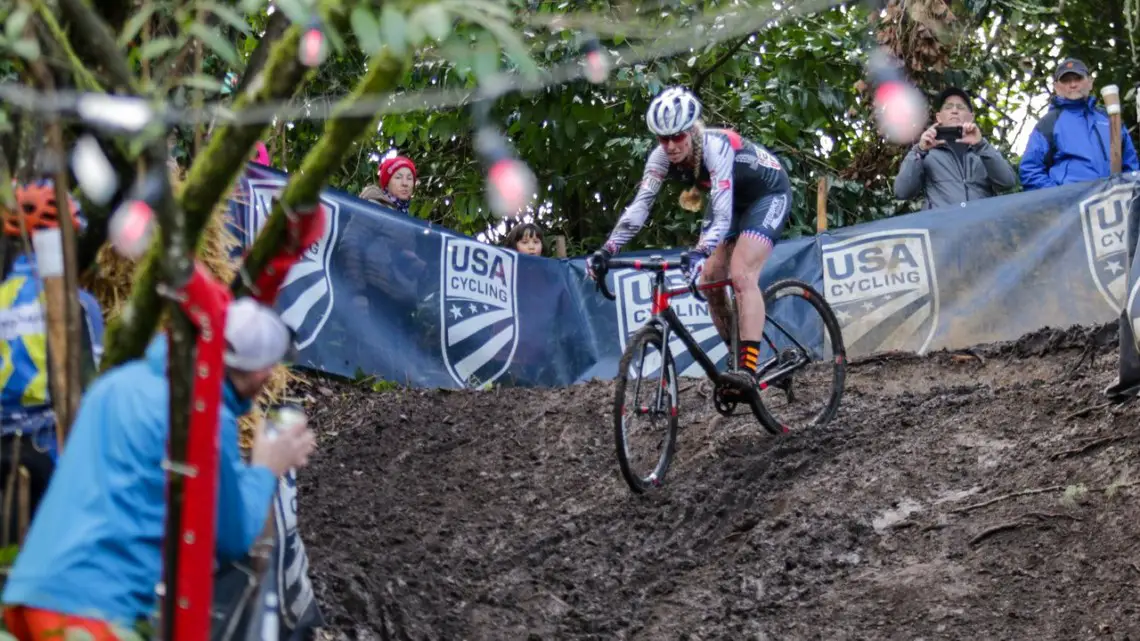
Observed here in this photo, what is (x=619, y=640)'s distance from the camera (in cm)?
686

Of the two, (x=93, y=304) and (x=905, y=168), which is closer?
(x=93, y=304)

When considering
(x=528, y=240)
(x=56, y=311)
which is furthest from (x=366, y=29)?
(x=528, y=240)

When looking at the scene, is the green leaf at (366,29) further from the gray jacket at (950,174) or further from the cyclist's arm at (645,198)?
the gray jacket at (950,174)

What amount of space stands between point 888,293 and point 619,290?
2.13 m

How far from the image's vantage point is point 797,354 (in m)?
8.98

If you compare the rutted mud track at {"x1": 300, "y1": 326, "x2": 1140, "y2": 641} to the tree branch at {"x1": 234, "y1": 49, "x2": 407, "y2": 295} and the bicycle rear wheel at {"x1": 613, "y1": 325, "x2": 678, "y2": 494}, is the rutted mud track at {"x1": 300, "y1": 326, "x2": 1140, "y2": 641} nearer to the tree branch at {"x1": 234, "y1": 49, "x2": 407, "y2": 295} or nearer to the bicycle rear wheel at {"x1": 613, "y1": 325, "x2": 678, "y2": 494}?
the bicycle rear wheel at {"x1": 613, "y1": 325, "x2": 678, "y2": 494}

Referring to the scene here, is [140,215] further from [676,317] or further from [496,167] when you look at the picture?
[496,167]

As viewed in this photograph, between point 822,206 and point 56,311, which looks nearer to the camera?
point 56,311

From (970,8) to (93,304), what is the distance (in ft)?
33.2

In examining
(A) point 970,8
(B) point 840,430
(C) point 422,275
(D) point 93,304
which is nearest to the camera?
(D) point 93,304

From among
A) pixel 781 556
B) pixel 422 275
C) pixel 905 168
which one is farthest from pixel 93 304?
pixel 905 168

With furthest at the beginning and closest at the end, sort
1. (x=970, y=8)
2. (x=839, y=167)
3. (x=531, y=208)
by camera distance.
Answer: (x=839, y=167) → (x=531, y=208) → (x=970, y=8)

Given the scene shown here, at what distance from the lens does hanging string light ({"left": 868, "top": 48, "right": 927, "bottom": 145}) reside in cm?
1309

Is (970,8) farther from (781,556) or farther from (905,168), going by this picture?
(781,556)
